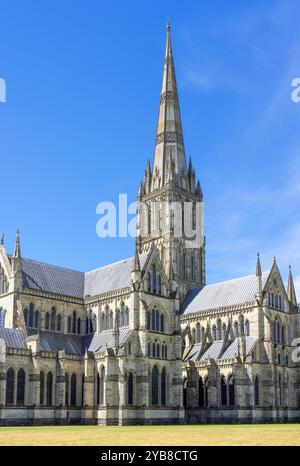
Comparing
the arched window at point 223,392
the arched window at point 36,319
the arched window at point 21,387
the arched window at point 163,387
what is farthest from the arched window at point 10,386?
the arched window at point 223,392

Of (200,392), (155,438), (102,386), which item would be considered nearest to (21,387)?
(102,386)

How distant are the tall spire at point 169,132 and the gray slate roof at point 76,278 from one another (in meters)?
25.9

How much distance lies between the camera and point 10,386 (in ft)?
212

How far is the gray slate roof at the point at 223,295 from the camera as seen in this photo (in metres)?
83.6

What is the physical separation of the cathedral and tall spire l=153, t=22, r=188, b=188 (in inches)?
987

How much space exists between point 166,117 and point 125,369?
56772 mm

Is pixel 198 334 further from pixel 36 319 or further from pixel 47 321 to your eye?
pixel 36 319

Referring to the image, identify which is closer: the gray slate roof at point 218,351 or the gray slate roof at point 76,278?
the gray slate roof at point 218,351

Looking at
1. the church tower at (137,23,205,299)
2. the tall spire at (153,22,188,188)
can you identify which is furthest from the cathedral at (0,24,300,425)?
the tall spire at (153,22,188,188)

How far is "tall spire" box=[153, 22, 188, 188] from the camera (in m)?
108

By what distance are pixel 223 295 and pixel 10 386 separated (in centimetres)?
3468

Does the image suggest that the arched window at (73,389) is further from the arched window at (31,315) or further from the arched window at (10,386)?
the arched window at (31,315)

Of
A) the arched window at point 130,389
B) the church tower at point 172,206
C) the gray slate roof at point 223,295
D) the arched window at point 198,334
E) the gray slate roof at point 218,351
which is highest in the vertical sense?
the church tower at point 172,206
